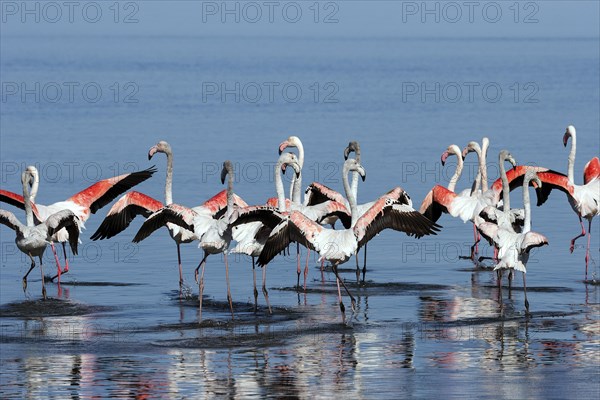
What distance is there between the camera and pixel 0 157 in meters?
27.1

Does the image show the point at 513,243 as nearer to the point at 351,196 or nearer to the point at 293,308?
the point at 351,196

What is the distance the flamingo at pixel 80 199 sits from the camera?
14805mm

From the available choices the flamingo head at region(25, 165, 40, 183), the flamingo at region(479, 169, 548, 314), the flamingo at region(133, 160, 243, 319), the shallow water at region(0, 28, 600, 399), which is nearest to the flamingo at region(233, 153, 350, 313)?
the flamingo at region(133, 160, 243, 319)

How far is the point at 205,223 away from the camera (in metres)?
13.2

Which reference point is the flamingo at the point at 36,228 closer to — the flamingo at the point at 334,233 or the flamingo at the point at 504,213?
the flamingo at the point at 334,233

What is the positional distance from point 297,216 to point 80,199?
3658 mm

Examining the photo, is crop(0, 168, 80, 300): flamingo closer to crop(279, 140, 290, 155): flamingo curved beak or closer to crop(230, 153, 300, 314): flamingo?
crop(230, 153, 300, 314): flamingo

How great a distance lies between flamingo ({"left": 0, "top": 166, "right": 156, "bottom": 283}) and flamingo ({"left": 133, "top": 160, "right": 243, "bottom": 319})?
1342 millimetres

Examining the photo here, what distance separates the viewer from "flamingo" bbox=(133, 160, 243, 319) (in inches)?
506

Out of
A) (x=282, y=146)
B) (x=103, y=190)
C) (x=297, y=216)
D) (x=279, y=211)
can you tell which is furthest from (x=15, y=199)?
(x=297, y=216)

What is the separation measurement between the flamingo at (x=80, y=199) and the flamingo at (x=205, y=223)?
1.34 meters

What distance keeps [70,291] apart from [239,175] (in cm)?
992

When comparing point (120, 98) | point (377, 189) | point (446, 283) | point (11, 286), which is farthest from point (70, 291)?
point (120, 98)

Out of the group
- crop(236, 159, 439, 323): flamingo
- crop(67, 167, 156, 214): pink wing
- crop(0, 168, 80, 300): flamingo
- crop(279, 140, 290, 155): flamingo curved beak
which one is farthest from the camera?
crop(279, 140, 290, 155): flamingo curved beak
